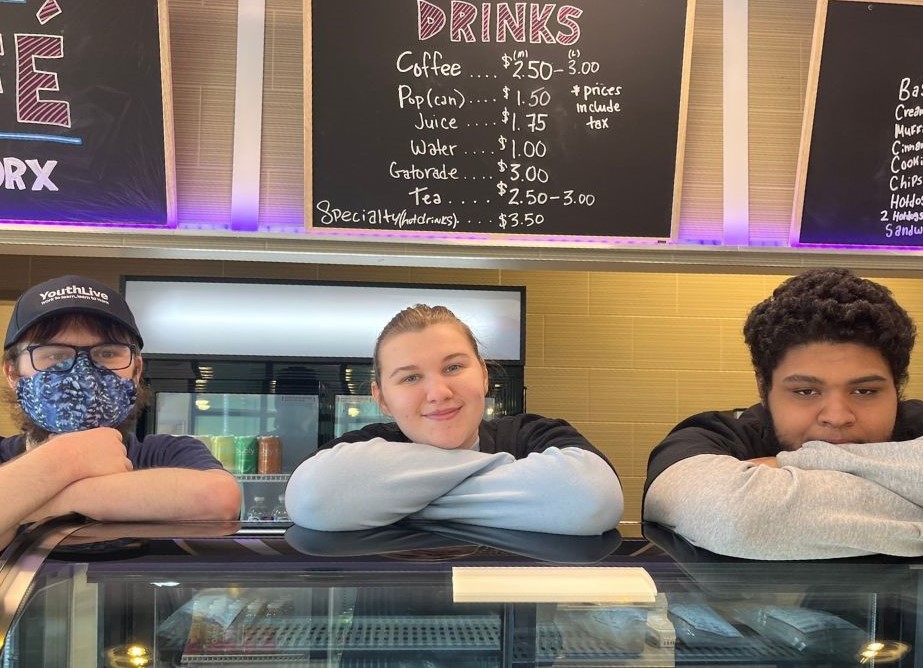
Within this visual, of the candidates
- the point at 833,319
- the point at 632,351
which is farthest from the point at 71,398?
the point at 632,351

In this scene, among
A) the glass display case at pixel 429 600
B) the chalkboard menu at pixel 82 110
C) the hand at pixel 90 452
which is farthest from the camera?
the chalkboard menu at pixel 82 110

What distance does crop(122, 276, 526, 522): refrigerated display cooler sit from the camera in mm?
2893

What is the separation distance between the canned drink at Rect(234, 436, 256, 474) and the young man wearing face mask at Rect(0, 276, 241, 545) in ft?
4.11

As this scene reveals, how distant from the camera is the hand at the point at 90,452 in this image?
1149mm

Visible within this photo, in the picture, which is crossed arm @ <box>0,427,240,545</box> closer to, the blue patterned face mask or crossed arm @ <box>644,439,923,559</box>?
the blue patterned face mask

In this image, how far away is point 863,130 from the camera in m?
2.46

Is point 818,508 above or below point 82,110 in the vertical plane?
below

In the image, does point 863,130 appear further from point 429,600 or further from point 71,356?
point 71,356

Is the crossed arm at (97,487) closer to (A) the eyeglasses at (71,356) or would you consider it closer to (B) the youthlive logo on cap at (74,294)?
(A) the eyeglasses at (71,356)

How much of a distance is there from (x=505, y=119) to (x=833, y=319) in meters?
1.44

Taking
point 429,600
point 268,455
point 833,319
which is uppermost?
point 833,319

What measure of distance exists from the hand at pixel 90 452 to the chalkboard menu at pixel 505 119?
4.04 feet


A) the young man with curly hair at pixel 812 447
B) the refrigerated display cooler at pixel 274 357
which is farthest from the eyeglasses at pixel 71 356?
the refrigerated display cooler at pixel 274 357

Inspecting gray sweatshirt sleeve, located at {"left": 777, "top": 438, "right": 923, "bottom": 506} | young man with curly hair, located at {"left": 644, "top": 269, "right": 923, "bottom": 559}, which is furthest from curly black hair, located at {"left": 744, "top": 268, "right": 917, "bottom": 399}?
gray sweatshirt sleeve, located at {"left": 777, "top": 438, "right": 923, "bottom": 506}
